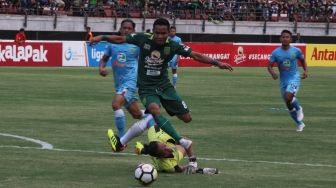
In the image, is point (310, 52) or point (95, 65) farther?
point (310, 52)

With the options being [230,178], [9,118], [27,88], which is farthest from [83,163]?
[27,88]

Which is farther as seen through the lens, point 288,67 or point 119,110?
point 288,67

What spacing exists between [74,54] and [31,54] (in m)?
2.29

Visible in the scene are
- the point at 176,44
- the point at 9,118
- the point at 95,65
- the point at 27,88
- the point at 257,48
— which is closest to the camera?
the point at 176,44

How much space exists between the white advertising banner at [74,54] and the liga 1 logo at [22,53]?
98cm

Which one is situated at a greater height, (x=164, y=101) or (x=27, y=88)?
(x=164, y=101)

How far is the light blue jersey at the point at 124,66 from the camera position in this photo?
653 inches

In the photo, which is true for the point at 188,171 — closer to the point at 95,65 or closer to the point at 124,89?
the point at 124,89

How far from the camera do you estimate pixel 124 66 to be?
54.9ft

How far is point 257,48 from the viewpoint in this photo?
185 feet

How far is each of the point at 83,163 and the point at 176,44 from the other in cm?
209

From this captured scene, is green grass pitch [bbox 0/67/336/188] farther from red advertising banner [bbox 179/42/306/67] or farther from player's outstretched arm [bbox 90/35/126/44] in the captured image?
red advertising banner [bbox 179/42/306/67]

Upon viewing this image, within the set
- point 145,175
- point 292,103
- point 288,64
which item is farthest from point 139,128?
point 288,64

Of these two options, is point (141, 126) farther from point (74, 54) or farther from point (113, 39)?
point (74, 54)
